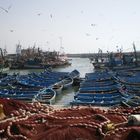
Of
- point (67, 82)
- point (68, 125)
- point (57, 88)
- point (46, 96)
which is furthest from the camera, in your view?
point (67, 82)

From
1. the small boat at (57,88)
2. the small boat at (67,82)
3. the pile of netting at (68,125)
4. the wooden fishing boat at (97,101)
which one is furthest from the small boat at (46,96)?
the pile of netting at (68,125)

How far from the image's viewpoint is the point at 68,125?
7965mm

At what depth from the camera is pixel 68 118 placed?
29.1 feet

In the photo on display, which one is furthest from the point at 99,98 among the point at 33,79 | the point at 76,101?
the point at 33,79

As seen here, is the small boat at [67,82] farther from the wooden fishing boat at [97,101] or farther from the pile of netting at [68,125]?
the pile of netting at [68,125]

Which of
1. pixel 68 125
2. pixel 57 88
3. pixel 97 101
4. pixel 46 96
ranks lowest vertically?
pixel 57 88

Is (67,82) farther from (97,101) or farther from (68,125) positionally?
(68,125)

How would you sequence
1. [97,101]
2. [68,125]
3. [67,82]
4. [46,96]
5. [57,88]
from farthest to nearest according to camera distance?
[67,82] → [57,88] → [46,96] → [97,101] → [68,125]

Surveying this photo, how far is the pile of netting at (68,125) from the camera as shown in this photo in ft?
24.1

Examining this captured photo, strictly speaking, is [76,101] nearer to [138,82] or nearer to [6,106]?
[6,106]

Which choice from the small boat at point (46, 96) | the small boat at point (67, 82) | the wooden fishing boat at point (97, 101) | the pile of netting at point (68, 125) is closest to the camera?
the pile of netting at point (68, 125)

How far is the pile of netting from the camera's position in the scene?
7340 mm

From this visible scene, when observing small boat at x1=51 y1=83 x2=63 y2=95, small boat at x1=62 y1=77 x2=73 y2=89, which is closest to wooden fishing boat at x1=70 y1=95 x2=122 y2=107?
small boat at x1=51 y1=83 x2=63 y2=95

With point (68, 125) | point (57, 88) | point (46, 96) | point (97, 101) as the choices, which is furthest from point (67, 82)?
point (68, 125)
